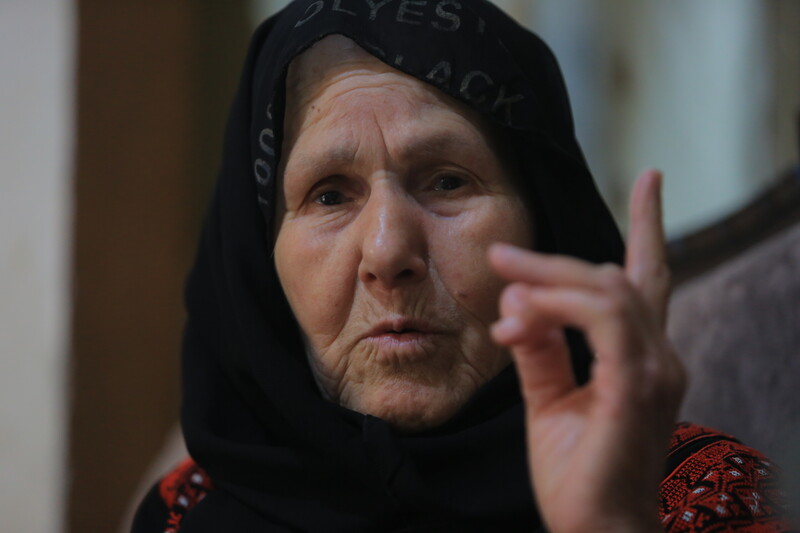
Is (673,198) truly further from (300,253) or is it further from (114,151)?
(300,253)

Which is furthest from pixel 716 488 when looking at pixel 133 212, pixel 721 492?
pixel 133 212

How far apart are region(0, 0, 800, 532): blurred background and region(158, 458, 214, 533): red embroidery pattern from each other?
1306mm

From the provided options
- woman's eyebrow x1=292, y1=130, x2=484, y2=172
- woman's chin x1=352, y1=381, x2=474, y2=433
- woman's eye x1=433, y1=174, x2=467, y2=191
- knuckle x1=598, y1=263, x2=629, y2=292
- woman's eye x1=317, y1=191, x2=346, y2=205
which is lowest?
woman's chin x1=352, y1=381, x2=474, y2=433

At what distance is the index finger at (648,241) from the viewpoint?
0.87 meters

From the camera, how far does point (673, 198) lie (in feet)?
11.9

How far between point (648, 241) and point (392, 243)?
0.47 metres

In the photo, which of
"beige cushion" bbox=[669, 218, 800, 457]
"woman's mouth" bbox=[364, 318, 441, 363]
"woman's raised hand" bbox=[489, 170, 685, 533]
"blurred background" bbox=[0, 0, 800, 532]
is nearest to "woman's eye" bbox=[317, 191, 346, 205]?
"woman's mouth" bbox=[364, 318, 441, 363]

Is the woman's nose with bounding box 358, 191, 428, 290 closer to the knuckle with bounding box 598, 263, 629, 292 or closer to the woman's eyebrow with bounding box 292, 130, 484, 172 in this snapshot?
the woman's eyebrow with bounding box 292, 130, 484, 172

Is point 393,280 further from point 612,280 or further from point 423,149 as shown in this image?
point 612,280

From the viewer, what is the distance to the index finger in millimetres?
A: 868

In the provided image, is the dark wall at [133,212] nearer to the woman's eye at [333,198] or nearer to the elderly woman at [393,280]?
the elderly woman at [393,280]

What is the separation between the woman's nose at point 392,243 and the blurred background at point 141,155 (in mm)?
1391

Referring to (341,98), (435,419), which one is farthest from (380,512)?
(341,98)

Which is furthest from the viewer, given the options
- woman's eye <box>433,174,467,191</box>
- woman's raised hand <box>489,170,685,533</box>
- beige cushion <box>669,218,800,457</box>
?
beige cushion <box>669,218,800,457</box>
